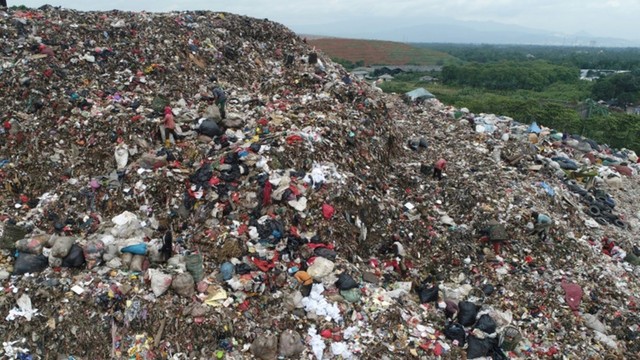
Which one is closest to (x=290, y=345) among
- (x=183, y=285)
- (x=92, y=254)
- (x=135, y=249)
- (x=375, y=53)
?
(x=183, y=285)

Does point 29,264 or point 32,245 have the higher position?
point 32,245

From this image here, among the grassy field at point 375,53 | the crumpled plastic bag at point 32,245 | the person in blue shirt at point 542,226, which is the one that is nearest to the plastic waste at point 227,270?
the crumpled plastic bag at point 32,245

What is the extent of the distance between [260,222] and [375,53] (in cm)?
6056

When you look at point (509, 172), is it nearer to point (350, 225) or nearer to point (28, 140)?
point (350, 225)

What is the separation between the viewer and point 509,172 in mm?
6664

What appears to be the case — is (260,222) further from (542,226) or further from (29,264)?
(542,226)

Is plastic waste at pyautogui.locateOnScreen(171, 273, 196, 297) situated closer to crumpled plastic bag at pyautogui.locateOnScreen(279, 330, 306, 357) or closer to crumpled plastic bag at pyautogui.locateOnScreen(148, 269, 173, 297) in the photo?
crumpled plastic bag at pyautogui.locateOnScreen(148, 269, 173, 297)

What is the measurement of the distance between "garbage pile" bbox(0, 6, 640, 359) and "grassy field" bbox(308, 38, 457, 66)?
44486 millimetres

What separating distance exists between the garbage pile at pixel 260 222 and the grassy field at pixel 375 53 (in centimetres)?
4449

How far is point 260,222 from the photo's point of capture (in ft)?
14.1

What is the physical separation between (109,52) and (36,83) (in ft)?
4.30

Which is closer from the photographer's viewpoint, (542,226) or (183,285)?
(183,285)

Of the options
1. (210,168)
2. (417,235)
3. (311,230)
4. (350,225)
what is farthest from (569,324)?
(210,168)

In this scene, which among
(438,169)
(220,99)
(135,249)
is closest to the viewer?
(135,249)
